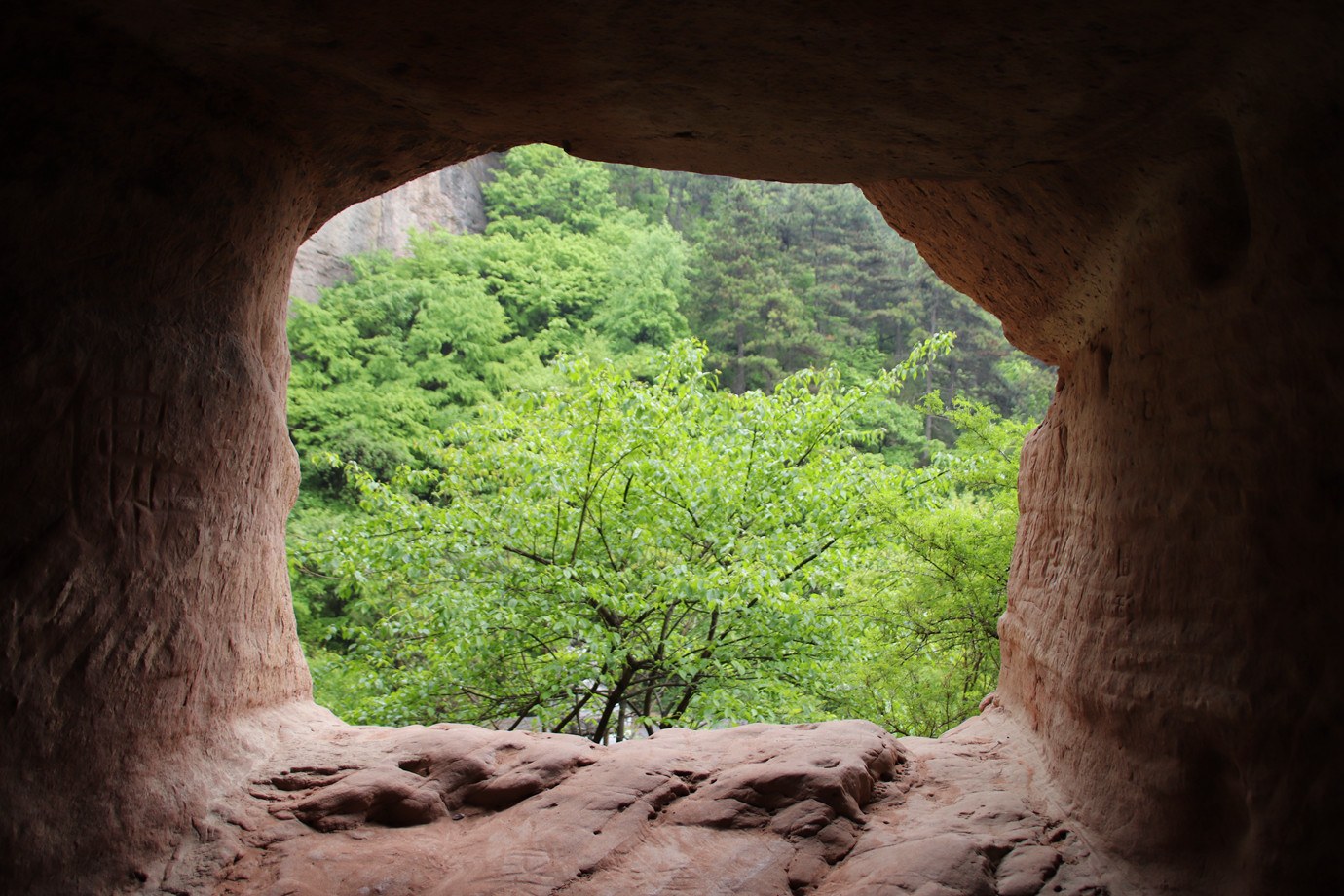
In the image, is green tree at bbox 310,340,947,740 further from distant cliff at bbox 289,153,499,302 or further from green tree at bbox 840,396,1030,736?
distant cliff at bbox 289,153,499,302

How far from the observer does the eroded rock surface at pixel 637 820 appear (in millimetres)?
2387

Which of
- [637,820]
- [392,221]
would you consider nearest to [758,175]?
[637,820]

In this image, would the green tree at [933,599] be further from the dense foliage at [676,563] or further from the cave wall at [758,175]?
the cave wall at [758,175]

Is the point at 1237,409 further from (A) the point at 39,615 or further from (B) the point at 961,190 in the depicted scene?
(A) the point at 39,615

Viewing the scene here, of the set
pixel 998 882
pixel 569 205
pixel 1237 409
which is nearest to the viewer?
pixel 1237 409

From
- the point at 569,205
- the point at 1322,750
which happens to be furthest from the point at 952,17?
the point at 569,205

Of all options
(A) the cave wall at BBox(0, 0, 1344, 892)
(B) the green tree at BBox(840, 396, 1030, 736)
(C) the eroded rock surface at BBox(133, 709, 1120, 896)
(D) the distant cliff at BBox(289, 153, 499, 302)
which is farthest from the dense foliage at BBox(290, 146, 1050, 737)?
(D) the distant cliff at BBox(289, 153, 499, 302)

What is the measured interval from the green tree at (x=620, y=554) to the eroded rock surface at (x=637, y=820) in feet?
9.83

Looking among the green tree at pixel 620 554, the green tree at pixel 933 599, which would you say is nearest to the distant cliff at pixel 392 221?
the green tree at pixel 620 554

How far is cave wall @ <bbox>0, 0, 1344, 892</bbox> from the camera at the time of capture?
73.2 inches

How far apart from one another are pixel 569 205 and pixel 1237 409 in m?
24.6

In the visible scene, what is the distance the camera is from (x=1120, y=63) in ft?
6.31

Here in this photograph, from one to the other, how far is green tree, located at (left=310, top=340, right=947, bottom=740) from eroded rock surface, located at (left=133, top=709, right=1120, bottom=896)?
9.83 feet

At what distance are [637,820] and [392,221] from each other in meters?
22.3
